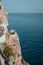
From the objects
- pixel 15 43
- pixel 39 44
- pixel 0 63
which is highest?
pixel 0 63

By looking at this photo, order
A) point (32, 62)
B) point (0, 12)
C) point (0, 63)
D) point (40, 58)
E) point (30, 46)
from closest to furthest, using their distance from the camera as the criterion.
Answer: point (0, 63) < point (0, 12) < point (32, 62) < point (40, 58) < point (30, 46)

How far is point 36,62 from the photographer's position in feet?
362

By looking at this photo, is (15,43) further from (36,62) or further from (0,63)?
(36,62)

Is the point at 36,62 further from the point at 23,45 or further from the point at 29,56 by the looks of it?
the point at 23,45

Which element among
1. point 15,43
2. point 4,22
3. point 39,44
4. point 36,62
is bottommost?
point 39,44

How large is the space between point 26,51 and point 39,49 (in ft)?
40.8

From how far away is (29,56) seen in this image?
399 feet

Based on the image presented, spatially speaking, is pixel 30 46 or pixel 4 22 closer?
pixel 4 22

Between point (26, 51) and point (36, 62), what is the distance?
21907mm

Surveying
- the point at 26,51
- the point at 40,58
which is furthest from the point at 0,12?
the point at 26,51

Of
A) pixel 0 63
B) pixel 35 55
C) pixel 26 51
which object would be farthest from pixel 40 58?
pixel 0 63

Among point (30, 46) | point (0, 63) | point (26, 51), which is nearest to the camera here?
point (0, 63)

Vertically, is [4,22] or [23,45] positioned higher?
[4,22]

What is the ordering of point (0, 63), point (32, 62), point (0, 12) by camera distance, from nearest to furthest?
point (0, 63) → point (0, 12) → point (32, 62)
